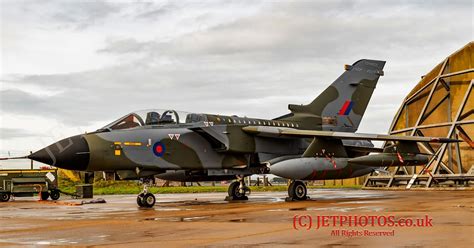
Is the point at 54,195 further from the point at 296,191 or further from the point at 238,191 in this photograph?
the point at 296,191

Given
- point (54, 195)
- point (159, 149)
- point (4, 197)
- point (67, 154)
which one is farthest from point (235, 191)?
point (4, 197)

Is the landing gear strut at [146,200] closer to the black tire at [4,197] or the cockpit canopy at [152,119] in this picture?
the cockpit canopy at [152,119]

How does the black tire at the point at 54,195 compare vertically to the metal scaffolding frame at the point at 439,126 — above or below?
below

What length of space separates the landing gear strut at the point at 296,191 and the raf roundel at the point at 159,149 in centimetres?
468

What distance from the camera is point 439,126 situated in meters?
29.9

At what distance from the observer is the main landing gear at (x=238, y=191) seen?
66.8 feet

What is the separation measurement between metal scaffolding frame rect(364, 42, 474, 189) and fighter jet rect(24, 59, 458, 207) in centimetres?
792

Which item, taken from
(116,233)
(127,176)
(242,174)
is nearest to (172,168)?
(127,176)

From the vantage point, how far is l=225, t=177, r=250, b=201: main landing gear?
66.8 feet

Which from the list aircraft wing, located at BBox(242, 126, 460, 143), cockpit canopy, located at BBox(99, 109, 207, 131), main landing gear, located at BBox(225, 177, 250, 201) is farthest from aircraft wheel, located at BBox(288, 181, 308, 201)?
cockpit canopy, located at BBox(99, 109, 207, 131)

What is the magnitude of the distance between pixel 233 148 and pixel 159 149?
2825mm

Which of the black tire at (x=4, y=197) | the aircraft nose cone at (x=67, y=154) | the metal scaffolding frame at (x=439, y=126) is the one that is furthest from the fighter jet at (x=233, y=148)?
the black tire at (x=4, y=197)

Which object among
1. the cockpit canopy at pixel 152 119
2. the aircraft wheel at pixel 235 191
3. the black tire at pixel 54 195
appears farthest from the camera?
the black tire at pixel 54 195

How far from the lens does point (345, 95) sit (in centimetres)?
2336
